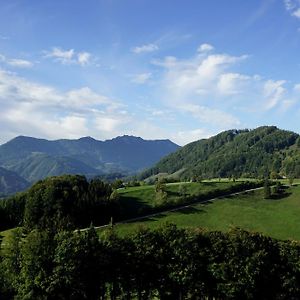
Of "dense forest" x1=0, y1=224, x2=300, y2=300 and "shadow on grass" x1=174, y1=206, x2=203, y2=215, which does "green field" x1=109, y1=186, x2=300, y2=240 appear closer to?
"shadow on grass" x1=174, y1=206, x2=203, y2=215

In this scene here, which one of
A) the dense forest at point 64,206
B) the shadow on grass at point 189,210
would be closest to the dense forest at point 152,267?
the dense forest at point 64,206

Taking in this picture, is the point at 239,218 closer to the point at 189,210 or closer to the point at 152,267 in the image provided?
the point at 189,210

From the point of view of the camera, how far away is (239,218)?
181500 millimetres

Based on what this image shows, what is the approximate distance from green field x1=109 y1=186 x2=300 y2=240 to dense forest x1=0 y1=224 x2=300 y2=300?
68.9 m

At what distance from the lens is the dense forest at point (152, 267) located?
83.2 metres

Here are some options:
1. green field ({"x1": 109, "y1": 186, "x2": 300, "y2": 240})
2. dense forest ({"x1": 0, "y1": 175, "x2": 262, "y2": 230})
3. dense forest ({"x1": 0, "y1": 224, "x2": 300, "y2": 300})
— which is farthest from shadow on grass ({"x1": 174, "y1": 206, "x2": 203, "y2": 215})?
dense forest ({"x1": 0, "y1": 224, "x2": 300, "y2": 300})

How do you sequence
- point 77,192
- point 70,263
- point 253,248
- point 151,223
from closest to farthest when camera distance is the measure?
point 70,263 → point 253,248 → point 151,223 → point 77,192

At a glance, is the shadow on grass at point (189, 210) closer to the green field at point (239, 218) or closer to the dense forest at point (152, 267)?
the green field at point (239, 218)

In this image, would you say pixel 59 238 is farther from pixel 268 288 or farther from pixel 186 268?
pixel 268 288

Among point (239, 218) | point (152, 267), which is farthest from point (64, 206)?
point (152, 267)

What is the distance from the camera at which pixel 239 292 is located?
83.9m

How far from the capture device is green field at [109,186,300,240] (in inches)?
6585

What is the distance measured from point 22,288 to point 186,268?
99.0 feet

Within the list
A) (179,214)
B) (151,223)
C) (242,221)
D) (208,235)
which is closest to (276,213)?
(242,221)
